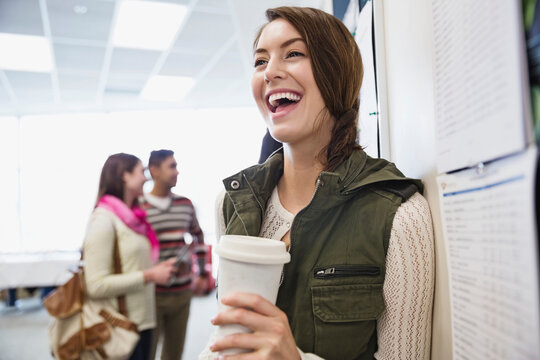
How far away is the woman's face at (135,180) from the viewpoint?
1245 mm

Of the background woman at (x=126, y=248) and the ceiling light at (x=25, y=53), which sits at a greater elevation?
the ceiling light at (x=25, y=53)

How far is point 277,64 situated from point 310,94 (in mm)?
85

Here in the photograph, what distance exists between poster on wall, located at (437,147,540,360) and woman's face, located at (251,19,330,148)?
0.88ft

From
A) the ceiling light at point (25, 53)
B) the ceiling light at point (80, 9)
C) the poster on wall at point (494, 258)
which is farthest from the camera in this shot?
the ceiling light at point (25, 53)

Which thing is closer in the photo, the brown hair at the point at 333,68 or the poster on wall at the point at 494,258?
the poster on wall at the point at 494,258

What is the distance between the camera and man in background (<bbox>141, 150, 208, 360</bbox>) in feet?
4.09

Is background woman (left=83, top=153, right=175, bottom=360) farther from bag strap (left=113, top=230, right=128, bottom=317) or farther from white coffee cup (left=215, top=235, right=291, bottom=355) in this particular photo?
white coffee cup (left=215, top=235, right=291, bottom=355)

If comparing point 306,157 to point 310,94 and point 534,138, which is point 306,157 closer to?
point 310,94

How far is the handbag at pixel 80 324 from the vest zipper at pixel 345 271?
0.89m

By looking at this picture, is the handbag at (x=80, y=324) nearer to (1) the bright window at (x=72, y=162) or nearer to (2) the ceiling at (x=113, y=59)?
(1) the bright window at (x=72, y=162)

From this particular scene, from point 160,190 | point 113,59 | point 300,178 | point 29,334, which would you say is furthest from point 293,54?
point 113,59

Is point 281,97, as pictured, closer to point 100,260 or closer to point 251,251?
point 251,251

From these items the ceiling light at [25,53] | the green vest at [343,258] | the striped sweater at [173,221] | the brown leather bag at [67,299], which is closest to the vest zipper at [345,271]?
the green vest at [343,258]

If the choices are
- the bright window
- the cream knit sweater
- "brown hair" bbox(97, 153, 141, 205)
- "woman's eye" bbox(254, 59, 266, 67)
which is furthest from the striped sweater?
the cream knit sweater
